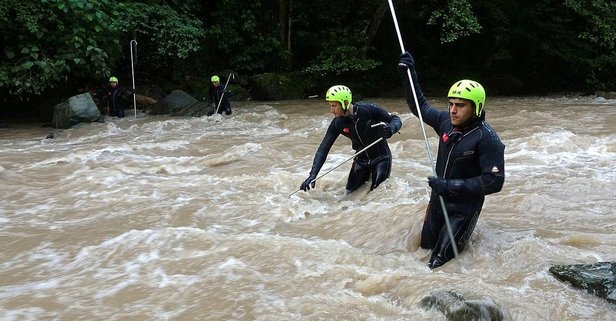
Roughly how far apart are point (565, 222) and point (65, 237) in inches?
201

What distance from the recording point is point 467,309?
3.11 meters

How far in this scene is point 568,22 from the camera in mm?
21031

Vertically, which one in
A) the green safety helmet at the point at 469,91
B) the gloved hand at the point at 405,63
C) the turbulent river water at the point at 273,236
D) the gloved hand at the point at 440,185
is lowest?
the turbulent river water at the point at 273,236

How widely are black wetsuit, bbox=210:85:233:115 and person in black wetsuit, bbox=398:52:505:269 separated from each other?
37.2 ft

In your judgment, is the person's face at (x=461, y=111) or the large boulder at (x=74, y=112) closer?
the person's face at (x=461, y=111)

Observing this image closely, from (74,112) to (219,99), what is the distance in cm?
399

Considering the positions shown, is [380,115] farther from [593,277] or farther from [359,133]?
[593,277]

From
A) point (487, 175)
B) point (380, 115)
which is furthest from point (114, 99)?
point (487, 175)

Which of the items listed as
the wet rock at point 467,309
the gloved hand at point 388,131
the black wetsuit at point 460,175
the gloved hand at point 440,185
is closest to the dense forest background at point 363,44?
the gloved hand at point 388,131

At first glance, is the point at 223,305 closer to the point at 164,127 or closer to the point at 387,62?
the point at 164,127

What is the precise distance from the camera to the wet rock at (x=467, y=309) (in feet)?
10.2

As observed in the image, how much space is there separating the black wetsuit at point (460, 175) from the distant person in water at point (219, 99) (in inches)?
444

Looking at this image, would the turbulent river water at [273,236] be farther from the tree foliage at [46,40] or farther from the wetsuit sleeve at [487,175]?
the tree foliage at [46,40]

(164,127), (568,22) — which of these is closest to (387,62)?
(568,22)
